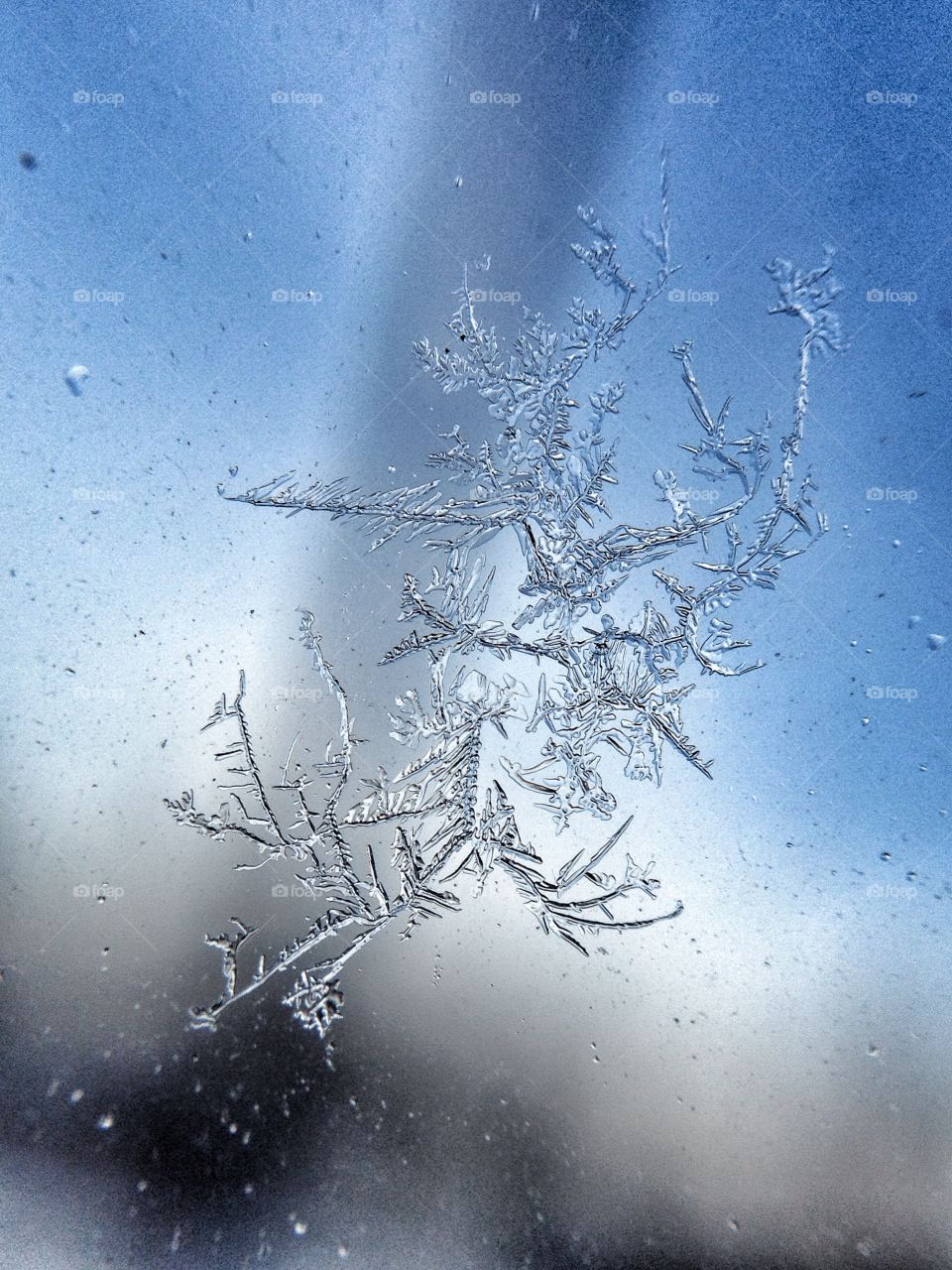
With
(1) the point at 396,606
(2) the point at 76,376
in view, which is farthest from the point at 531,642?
(2) the point at 76,376

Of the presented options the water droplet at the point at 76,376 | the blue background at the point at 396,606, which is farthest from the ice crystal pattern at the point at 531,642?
the water droplet at the point at 76,376

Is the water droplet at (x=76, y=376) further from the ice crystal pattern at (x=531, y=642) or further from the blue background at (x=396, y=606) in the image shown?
the ice crystal pattern at (x=531, y=642)

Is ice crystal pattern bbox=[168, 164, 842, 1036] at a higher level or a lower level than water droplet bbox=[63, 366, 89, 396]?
lower

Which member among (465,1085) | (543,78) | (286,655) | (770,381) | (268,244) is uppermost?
(543,78)

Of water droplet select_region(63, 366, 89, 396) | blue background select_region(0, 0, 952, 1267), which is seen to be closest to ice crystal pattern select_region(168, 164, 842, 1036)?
blue background select_region(0, 0, 952, 1267)

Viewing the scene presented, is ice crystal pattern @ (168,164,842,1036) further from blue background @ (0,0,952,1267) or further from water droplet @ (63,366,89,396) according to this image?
water droplet @ (63,366,89,396)

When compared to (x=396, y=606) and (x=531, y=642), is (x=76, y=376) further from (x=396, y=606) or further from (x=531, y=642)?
(x=531, y=642)

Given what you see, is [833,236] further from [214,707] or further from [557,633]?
[214,707]

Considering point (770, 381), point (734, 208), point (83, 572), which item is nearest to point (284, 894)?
point (83, 572)
